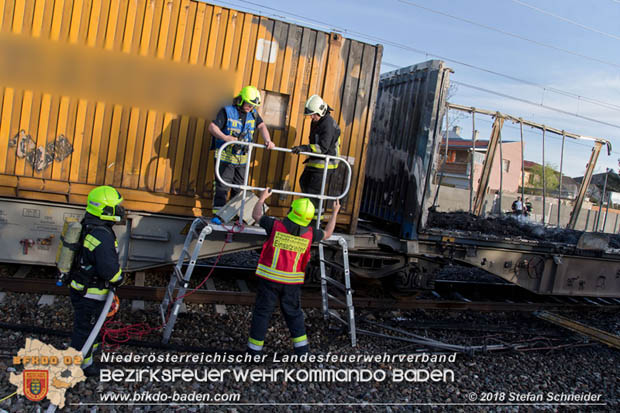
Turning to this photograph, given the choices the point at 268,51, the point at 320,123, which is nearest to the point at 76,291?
the point at 320,123

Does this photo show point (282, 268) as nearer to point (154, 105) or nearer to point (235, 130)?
point (235, 130)

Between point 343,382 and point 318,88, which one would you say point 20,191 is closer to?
point 318,88

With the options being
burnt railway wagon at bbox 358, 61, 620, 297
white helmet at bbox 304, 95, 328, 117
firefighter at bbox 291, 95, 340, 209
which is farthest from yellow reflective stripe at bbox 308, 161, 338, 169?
burnt railway wagon at bbox 358, 61, 620, 297

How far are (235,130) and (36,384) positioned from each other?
10.7ft

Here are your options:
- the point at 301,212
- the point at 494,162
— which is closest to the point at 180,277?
the point at 301,212

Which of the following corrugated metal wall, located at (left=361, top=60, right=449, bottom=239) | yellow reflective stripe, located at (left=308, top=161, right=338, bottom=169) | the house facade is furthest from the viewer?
the house facade

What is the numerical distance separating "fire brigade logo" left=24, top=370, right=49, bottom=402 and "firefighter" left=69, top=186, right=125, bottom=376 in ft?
1.06

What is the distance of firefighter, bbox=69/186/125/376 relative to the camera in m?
3.87

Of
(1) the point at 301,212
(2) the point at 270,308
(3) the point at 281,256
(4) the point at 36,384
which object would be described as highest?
(1) the point at 301,212

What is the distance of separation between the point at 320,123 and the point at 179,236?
228 cm

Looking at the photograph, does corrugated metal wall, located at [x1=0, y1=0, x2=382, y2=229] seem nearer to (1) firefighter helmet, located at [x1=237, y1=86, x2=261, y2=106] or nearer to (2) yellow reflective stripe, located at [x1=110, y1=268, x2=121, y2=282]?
(1) firefighter helmet, located at [x1=237, y1=86, x2=261, y2=106]

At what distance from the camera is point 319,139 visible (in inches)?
225

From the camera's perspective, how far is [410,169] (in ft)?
22.9

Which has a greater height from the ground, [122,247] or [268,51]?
[268,51]
